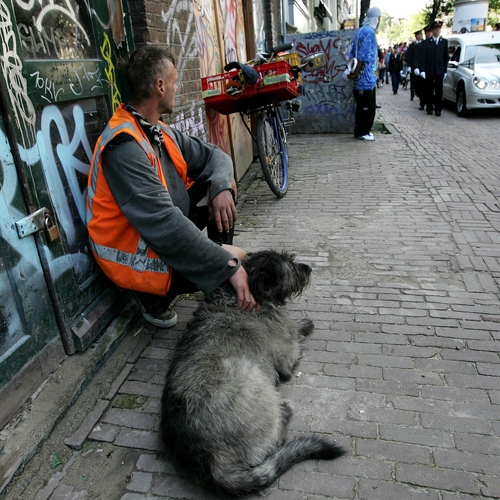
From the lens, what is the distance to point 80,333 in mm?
2996

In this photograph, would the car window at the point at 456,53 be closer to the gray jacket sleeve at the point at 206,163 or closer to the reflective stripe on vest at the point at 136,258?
the gray jacket sleeve at the point at 206,163

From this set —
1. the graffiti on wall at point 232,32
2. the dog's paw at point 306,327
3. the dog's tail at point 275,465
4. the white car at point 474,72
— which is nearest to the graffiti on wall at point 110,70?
the dog's paw at point 306,327

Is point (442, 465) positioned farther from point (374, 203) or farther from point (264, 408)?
point (374, 203)

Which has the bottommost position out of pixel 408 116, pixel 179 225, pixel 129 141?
pixel 408 116

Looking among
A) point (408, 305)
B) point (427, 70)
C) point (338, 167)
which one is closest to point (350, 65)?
point (338, 167)

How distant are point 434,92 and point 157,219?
43.8 ft

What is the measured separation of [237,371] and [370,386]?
1.01 m

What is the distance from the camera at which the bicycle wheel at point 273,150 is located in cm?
596

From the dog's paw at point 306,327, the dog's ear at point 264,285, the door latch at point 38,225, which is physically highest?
the door latch at point 38,225

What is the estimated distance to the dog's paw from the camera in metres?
Answer: 3.32

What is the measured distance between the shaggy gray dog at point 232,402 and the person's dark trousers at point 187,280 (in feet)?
1.47

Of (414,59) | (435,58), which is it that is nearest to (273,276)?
(435,58)

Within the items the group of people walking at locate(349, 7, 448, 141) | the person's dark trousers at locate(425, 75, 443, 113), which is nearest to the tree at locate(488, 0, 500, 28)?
the group of people walking at locate(349, 7, 448, 141)

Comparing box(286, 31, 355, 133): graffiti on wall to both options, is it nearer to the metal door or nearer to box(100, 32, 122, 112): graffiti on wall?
the metal door
